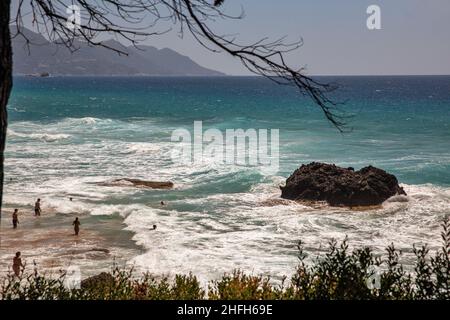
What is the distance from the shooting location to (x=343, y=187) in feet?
103

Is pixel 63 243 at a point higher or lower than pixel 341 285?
lower

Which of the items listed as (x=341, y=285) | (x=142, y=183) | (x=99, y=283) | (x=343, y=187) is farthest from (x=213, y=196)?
(x=341, y=285)

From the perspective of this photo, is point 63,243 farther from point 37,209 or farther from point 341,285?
point 341,285

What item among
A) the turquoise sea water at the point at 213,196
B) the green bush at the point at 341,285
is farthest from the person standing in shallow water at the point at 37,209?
the green bush at the point at 341,285

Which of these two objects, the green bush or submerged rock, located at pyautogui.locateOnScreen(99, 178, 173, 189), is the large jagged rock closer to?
submerged rock, located at pyautogui.locateOnScreen(99, 178, 173, 189)

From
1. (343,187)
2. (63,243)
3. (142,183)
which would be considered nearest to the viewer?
(63,243)

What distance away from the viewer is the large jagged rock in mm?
30953

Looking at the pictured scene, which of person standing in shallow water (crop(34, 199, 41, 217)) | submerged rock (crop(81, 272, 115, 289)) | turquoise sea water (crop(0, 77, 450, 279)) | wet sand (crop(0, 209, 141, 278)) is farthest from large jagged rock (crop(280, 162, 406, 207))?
submerged rock (crop(81, 272, 115, 289))

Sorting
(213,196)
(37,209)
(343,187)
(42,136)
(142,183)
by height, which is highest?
(42,136)

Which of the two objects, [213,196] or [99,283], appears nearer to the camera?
[99,283]

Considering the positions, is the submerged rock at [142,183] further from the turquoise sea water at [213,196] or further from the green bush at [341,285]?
the green bush at [341,285]

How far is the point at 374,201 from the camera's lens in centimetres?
3088

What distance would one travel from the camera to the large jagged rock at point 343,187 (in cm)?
3095
